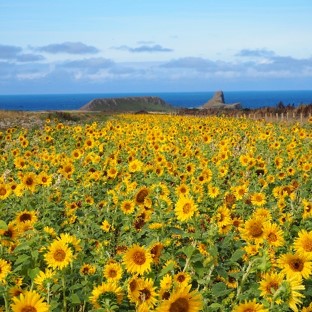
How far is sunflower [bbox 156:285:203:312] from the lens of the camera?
2.44 m

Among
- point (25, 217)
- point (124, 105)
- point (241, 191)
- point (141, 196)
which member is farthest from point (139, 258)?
point (124, 105)

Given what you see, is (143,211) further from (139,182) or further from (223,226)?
(139,182)

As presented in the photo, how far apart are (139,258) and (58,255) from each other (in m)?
0.55

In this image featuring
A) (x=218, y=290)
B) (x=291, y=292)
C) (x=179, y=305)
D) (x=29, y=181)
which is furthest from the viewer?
(x=29, y=181)

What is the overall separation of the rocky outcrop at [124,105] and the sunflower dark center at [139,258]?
6898 cm

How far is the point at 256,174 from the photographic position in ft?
29.5

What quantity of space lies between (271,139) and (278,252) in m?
8.93

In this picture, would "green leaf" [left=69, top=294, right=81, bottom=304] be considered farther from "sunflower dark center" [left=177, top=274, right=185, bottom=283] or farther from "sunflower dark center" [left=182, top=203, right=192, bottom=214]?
"sunflower dark center" [left=182, top=203, right=192, bottom=214]

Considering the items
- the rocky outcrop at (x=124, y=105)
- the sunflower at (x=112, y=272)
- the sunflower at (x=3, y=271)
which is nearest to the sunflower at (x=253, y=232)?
the sunflower at (x=112, y=272)

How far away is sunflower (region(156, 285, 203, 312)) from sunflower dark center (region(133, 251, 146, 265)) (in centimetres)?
99

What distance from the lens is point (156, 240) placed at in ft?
13.9

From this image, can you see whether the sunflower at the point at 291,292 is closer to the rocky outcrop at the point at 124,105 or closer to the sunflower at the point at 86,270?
the sunflower at the point at 86,270

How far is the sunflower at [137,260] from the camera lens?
3439 mm

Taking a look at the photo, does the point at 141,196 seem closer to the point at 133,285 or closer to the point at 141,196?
the point at 141,196
